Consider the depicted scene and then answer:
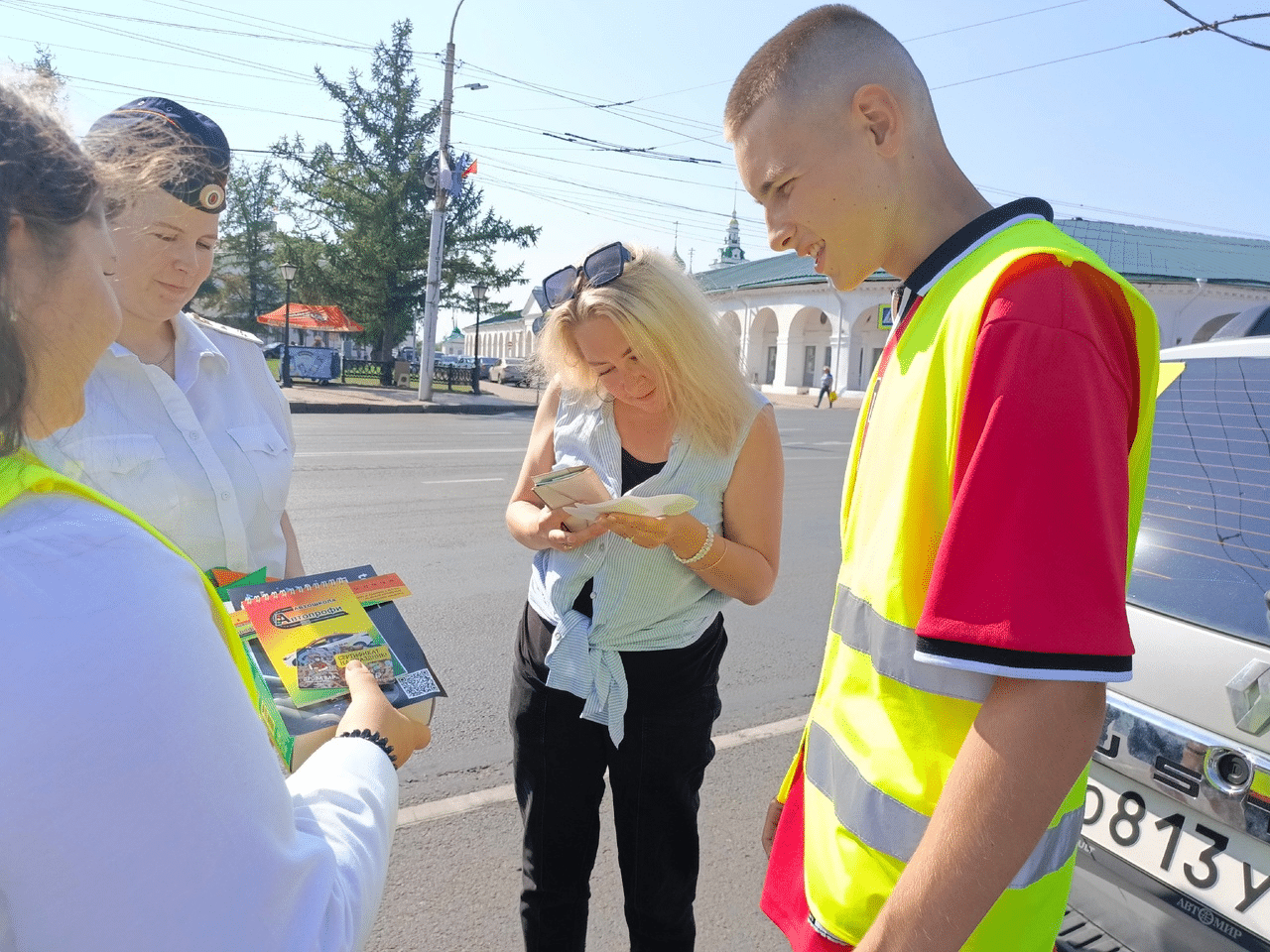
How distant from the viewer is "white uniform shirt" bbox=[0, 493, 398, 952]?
0.70 meters

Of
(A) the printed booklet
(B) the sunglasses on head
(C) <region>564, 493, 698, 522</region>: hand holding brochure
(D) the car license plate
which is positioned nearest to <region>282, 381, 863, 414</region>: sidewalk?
(B) the sunglasses on head

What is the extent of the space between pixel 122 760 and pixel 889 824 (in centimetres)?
95

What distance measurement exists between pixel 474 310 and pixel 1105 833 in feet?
102

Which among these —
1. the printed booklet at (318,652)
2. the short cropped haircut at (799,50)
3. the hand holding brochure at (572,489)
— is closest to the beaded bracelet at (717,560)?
the hand holding brochure at (572,489)

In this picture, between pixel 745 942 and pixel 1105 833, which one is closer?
pixel 1105 833

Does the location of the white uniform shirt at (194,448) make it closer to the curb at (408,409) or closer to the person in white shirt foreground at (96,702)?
the person in white shirt foreground at (96,702)

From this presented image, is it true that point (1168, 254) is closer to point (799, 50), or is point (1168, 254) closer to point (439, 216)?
point (439, 216)

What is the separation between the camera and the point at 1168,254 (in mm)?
34906

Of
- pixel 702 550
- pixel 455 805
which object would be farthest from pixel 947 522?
pixel 455 805

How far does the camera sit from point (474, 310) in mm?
31359

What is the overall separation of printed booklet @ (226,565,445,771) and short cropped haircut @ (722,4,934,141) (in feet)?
3.69

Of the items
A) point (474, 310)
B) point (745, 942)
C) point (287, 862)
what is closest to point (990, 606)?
point (287, 862)

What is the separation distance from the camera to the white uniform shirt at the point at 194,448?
1.96 meters

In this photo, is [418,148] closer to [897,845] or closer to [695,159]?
[695,159]
